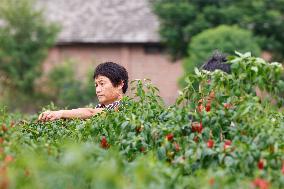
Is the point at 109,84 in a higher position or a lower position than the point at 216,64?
lower

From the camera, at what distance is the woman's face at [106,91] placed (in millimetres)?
7297

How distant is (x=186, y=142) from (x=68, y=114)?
160 centimetres

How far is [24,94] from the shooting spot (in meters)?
29.0

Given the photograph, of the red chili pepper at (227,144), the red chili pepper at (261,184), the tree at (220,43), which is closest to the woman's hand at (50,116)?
the red chili pepper at (227,144)

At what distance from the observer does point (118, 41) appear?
31781 millimetres

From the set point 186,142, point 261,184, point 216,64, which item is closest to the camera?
point 261,184

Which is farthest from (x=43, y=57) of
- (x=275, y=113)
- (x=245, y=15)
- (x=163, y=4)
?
(x=275, y=113)

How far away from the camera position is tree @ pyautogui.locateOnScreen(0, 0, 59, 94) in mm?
27859

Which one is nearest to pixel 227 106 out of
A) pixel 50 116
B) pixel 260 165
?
pixel 260 165

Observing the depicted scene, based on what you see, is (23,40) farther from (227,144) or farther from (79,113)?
(227,144)

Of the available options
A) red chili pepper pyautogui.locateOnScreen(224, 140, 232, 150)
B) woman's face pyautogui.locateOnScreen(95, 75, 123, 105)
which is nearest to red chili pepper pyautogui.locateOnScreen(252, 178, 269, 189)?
red chili pepper pyautogui.locateOnScreen(224, 140, 232, 150)

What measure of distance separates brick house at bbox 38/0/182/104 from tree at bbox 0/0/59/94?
3.08 metres

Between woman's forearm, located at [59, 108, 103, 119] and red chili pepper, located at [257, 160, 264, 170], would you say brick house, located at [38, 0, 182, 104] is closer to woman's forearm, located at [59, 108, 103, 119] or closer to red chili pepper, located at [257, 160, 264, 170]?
woman's forearm, located at [59, 108, 103, 119]

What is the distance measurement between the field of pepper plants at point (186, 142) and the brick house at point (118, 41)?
84.7 ft
